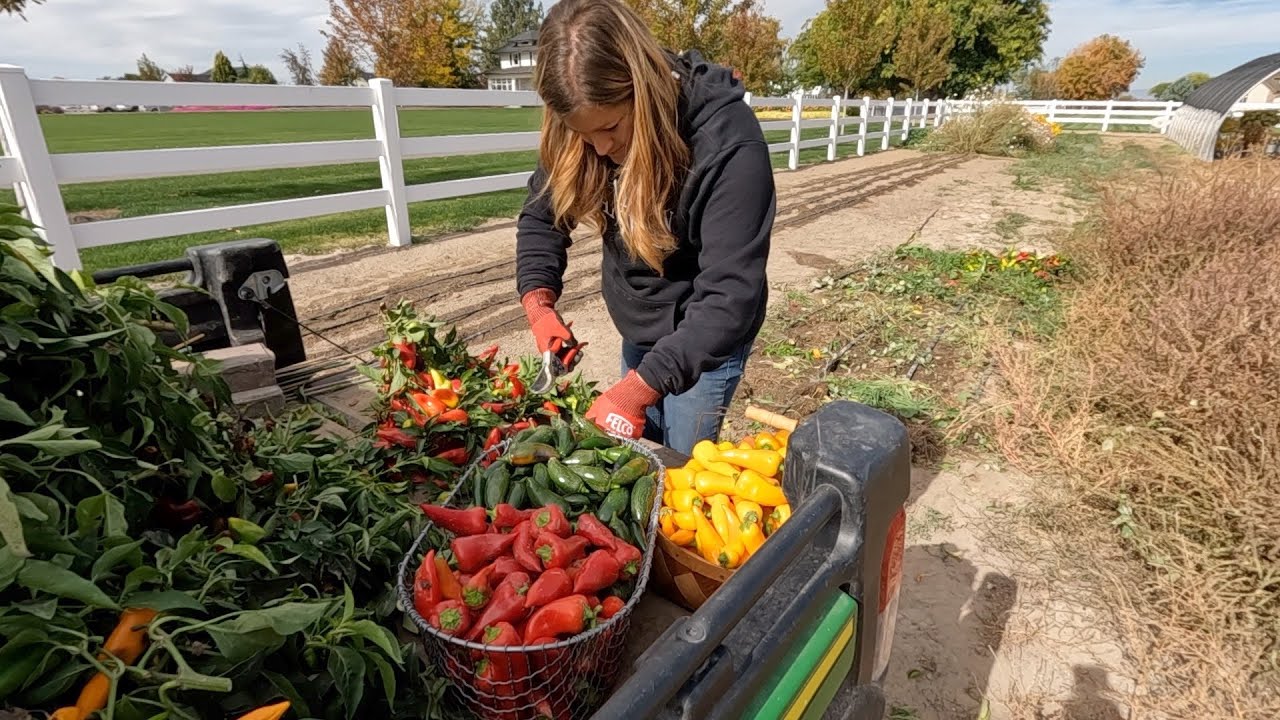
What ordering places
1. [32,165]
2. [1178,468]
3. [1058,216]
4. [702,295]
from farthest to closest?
[1058,216] → [32,165] → [1178,468] → [702,295]

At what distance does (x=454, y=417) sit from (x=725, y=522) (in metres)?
1.03

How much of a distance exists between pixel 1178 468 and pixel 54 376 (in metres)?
3.96

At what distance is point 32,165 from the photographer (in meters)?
4.93

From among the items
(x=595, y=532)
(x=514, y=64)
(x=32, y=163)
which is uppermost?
(x=514, y=64)

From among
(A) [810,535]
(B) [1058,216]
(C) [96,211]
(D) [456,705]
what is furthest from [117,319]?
(B) [1058,216]

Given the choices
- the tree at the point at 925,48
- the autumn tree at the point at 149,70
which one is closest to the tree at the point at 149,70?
the autumn tree at the point at 149,70

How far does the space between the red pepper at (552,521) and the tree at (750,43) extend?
3273 centimetres

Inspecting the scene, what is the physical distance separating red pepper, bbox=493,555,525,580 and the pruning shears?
107cm

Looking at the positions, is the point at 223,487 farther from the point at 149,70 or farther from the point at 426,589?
the point at 149,70

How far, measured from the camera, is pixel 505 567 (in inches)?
58.2

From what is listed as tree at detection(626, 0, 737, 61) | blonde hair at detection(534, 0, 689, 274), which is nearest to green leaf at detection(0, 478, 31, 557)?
blonde hair at detection(534, 0, 689, 274)

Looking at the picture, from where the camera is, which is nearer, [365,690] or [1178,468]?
[365,690]

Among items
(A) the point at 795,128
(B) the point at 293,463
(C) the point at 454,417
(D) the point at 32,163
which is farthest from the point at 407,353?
(A) the point at 795,128

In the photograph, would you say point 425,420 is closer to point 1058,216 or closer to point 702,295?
point 702,295
